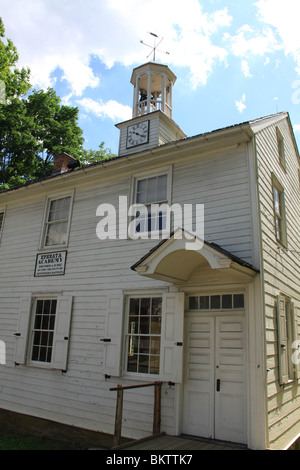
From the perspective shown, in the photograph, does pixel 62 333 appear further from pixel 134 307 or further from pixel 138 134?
pixel 138 134

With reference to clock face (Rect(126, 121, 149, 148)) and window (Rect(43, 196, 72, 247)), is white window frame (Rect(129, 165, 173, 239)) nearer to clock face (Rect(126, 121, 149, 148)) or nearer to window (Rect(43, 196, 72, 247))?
clock face (Rect(126, 121, 149, 148))

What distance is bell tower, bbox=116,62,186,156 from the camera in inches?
437

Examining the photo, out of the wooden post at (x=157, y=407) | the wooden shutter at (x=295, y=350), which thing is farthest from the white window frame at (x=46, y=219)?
the wooden shutter at (x=295, y=350)

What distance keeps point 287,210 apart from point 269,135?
207 cm

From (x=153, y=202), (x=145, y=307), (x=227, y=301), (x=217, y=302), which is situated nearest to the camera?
(x=227, y=301)

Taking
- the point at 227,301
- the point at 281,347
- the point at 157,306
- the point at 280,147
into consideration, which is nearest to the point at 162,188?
the point at 157,306

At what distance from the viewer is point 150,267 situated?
22.6 ft

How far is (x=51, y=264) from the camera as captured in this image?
10305 millimetres

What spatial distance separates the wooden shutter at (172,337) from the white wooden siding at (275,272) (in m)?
1.69

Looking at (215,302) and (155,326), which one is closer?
(215,302)

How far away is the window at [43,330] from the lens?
9.84m

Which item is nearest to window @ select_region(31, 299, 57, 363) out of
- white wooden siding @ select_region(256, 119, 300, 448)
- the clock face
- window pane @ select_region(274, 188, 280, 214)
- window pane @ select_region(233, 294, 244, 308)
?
window pane @ select_region(233, 294, 244, 308)

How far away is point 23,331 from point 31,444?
2.84m

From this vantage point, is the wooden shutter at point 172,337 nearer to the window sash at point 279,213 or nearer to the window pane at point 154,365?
the window pane at point 154,365
